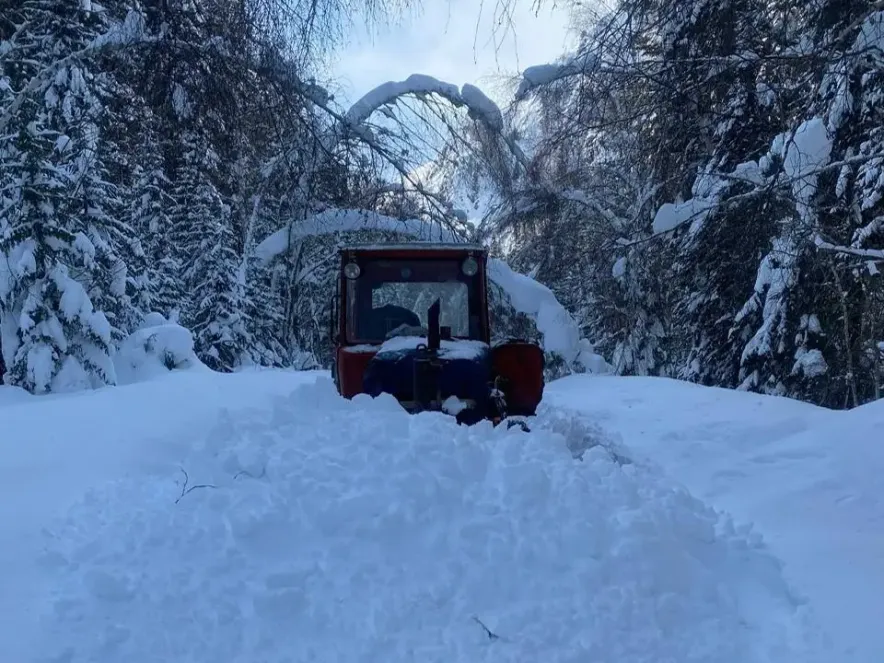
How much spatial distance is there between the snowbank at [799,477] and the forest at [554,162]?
1529 mm

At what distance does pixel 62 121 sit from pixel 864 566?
1035cm

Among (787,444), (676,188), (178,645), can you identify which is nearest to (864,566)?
(787,444)

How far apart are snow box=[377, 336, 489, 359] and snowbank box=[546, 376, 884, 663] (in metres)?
1.78

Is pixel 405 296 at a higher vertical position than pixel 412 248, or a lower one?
lower

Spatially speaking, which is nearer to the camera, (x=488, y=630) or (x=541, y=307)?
(x=488, y=630)

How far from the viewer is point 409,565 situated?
3965mm

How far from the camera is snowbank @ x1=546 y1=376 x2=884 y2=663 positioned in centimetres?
374

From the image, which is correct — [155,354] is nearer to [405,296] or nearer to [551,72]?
[405,296]

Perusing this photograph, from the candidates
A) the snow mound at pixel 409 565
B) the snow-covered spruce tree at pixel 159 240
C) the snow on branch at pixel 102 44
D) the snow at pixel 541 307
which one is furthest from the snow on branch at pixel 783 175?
the snow-covered spruce tree at pixel 159 240

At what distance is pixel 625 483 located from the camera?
5047 mm

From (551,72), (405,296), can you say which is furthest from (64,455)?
(551,72)

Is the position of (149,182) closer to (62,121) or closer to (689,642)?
(62,121)

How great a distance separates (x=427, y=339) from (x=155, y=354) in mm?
11043

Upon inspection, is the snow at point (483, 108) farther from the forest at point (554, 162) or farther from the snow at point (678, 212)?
the snow at point (678, 212)
